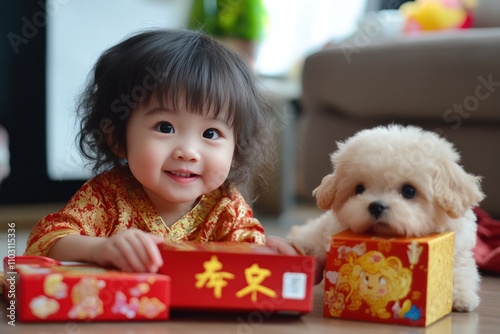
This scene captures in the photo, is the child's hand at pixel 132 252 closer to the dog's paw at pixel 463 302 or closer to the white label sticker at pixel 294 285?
the white label sticker at pixel 294 285

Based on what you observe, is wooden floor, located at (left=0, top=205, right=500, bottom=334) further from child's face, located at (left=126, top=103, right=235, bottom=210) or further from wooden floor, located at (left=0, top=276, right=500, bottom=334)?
child's face, located at (left=126, top=103, right=235, bottom=210)

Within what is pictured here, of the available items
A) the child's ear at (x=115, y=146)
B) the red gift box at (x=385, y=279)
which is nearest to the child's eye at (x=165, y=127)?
the child's ear at (x=115, y=146)

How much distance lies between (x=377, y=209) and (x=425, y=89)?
0.95 meters

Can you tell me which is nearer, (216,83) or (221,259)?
(221,259)

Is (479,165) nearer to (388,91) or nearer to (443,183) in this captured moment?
(388,91)

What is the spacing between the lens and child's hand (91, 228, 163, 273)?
3.34 ft

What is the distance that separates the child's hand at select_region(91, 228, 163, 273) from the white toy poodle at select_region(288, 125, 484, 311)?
262 millimetres

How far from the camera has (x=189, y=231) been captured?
132 cm

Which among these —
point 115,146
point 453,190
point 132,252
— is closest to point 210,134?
point 115,146

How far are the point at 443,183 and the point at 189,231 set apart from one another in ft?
A: 1.50

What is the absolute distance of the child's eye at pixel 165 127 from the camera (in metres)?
1.23

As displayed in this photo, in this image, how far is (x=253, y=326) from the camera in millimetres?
1032

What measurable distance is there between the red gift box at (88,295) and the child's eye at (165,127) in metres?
0.30

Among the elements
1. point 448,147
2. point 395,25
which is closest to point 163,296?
point 448,147
